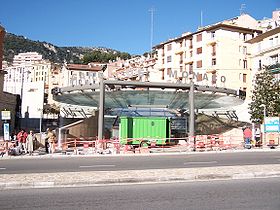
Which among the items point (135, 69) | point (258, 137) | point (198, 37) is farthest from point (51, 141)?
point (135, 69)

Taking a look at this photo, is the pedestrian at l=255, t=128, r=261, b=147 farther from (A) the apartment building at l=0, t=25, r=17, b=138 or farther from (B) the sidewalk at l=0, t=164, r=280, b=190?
(A) the apartment building at l=0, t=25, r=17, b=138

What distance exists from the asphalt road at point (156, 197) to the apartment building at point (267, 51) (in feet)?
160

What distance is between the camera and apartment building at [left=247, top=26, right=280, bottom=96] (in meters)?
57.1

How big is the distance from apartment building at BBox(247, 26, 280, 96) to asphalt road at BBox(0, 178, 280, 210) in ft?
160

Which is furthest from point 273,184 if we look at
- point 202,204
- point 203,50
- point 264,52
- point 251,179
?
point 203,50

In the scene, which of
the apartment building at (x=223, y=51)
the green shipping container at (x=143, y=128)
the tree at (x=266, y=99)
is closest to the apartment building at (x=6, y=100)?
the apartment building at (x=223, y=51)

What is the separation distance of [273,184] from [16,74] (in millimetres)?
158050

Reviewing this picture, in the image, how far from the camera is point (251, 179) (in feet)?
39.8

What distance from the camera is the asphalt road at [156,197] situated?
8102 millimetres

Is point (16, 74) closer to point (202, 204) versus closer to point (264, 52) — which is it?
point (264, 52)

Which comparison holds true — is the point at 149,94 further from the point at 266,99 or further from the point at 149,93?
the point at 266,99

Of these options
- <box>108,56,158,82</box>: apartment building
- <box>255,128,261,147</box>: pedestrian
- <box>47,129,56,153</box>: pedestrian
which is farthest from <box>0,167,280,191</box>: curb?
<box>108,56,158,82</box>: apartment building

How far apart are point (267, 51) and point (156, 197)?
56.1 metres

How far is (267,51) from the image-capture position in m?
59.8
